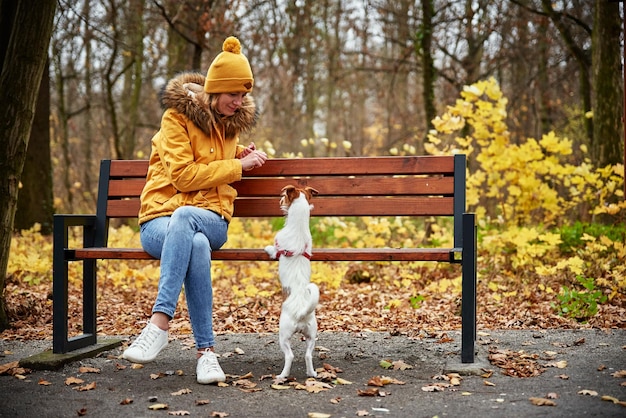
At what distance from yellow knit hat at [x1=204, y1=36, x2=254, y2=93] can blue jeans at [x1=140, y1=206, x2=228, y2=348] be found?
71 cm

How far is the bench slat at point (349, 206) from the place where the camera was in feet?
14.5

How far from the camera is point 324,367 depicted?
3.98 m

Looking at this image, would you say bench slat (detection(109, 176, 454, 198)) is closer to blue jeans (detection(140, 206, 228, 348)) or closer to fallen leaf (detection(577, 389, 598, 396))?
blue jeans (detection(140, 206, 228, 348))

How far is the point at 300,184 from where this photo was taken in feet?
15.0

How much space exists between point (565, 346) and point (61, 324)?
2978 mm

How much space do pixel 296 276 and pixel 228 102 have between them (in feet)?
3.79

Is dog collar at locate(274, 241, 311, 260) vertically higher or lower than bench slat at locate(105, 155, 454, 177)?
lower

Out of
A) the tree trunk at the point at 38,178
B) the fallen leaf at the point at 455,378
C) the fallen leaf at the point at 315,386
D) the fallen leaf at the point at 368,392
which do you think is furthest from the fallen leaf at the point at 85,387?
the tree trunk at the point at 38,178

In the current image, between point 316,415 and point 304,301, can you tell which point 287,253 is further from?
point 316,415

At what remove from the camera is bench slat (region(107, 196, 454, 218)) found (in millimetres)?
4418

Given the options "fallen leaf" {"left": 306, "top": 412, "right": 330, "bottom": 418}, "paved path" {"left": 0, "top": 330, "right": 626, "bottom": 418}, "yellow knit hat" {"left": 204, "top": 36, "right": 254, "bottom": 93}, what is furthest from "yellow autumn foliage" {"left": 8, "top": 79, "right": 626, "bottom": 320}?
"fallen leaf" {"left": 306, "top": 412, "right": 330, "bottom": 418}

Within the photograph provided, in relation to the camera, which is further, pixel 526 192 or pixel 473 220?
pixel 526 192

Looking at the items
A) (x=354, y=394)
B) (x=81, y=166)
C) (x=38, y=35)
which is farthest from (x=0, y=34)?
(x=81, y=166)

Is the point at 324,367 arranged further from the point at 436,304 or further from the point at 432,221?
the point at 432,221
